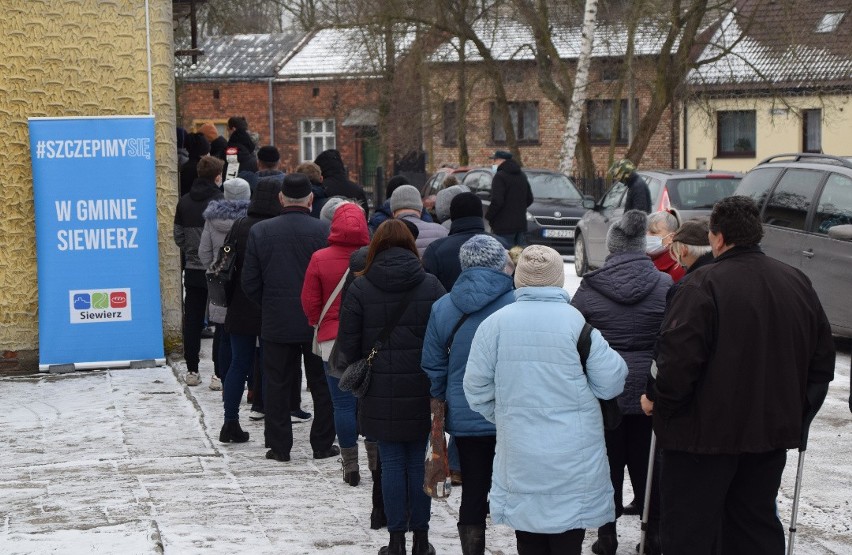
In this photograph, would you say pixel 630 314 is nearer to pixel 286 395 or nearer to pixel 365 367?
pixel 365 367

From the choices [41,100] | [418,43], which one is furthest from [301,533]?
[418,43]

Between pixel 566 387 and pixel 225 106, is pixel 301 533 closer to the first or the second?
pixel 566 387

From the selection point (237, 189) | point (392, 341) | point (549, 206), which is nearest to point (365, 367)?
point (392, 341)

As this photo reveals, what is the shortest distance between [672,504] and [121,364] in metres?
7.72

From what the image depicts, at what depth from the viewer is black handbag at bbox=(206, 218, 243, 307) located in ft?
29.9

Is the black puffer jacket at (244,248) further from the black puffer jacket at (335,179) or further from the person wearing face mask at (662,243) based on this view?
the person wearing face mask at (662,243)

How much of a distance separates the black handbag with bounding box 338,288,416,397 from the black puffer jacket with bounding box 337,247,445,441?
20 millimetres

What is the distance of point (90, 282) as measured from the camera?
38.4ft

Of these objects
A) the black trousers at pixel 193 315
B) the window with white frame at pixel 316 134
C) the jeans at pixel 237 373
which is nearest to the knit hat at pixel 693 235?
the jeans at pixel 237 373

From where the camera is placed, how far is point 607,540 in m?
6.29

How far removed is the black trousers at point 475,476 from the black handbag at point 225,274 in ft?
11.8

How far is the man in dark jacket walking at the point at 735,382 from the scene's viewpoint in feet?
16.3

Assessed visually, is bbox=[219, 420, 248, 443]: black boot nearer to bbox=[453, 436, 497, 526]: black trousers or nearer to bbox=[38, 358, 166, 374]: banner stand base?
bbox=[38, 358, 166, 374]: banner stand base

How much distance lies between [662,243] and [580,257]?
40.9 ft
